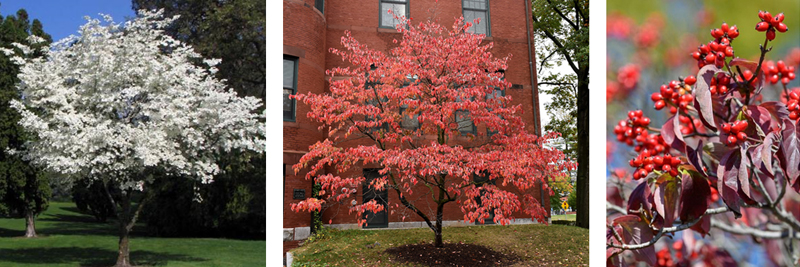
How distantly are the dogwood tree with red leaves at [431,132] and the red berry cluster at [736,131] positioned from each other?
5.41 ft

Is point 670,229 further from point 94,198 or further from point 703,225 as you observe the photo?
point 94,198

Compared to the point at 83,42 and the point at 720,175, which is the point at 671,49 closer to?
the point at 720,175

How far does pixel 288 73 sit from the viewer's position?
122 inches

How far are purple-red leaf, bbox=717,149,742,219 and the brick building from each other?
169 centimetres

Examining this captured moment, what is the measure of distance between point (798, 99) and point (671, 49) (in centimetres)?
62

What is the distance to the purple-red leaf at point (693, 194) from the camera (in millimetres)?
1538

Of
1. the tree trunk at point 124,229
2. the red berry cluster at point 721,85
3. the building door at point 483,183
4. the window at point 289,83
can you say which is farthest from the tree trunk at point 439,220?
the tree trunk at point 124,229

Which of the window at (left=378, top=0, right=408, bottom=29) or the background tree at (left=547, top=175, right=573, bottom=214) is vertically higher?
the window at (left=378, top=0, right=408, bottom=29)

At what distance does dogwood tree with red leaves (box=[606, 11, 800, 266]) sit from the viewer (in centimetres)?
157

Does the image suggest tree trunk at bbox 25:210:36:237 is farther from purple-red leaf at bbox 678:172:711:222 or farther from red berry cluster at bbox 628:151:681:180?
purple-red leaf at bbox 678:172:711:222

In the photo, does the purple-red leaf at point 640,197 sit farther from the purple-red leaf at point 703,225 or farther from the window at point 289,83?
the window at point 289,83

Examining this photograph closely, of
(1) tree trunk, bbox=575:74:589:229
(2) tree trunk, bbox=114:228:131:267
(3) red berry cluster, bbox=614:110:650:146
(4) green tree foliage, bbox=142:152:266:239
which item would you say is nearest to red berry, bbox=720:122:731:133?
(3) red berry cluster, bbox=614:110:650:146

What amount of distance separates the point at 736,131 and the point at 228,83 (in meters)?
3.78

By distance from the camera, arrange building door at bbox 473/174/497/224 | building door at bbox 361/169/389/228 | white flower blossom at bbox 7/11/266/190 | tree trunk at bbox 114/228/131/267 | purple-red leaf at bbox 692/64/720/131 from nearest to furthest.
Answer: purple-red leaf at bbox 692/64/720/131 → building door at bbox 361/169/389/228 → building door at bbox 473/174/497/224 → white flower blossom at bbox 7/11/266/190 → tree trunk at bbox 114/228/131/267
